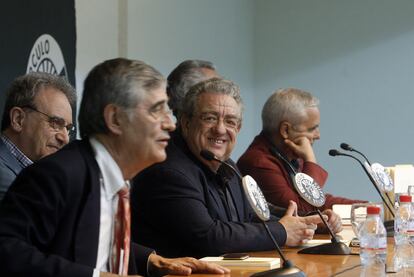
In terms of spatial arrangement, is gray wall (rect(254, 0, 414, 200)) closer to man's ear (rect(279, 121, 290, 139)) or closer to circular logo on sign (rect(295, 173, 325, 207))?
man's ear (rect(279, 121, 290, 139))

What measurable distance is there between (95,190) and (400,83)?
16.3ft

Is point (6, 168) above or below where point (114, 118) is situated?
below

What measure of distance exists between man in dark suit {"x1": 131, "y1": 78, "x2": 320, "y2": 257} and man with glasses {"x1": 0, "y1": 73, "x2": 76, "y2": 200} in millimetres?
386

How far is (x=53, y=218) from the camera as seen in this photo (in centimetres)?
183

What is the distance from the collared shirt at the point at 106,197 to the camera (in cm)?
197

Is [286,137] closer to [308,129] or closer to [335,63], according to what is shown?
[308,129]

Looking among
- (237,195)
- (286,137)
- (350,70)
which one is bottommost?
(237,195)

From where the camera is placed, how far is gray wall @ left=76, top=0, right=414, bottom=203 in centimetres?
649

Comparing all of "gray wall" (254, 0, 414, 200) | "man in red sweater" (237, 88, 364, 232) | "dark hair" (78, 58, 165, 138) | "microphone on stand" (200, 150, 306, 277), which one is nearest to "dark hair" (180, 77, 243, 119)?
"microphone on stand" (200, 150, 306, 277)

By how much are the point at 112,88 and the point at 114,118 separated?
76 millimetres

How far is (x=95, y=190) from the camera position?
192 centimetres

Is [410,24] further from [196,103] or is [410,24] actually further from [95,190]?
[95,190]

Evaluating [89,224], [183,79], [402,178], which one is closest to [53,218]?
[89,224]

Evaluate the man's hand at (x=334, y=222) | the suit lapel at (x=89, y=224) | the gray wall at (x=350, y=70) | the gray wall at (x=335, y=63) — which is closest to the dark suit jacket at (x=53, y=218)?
the suit lapel at (x=89, y=224)
